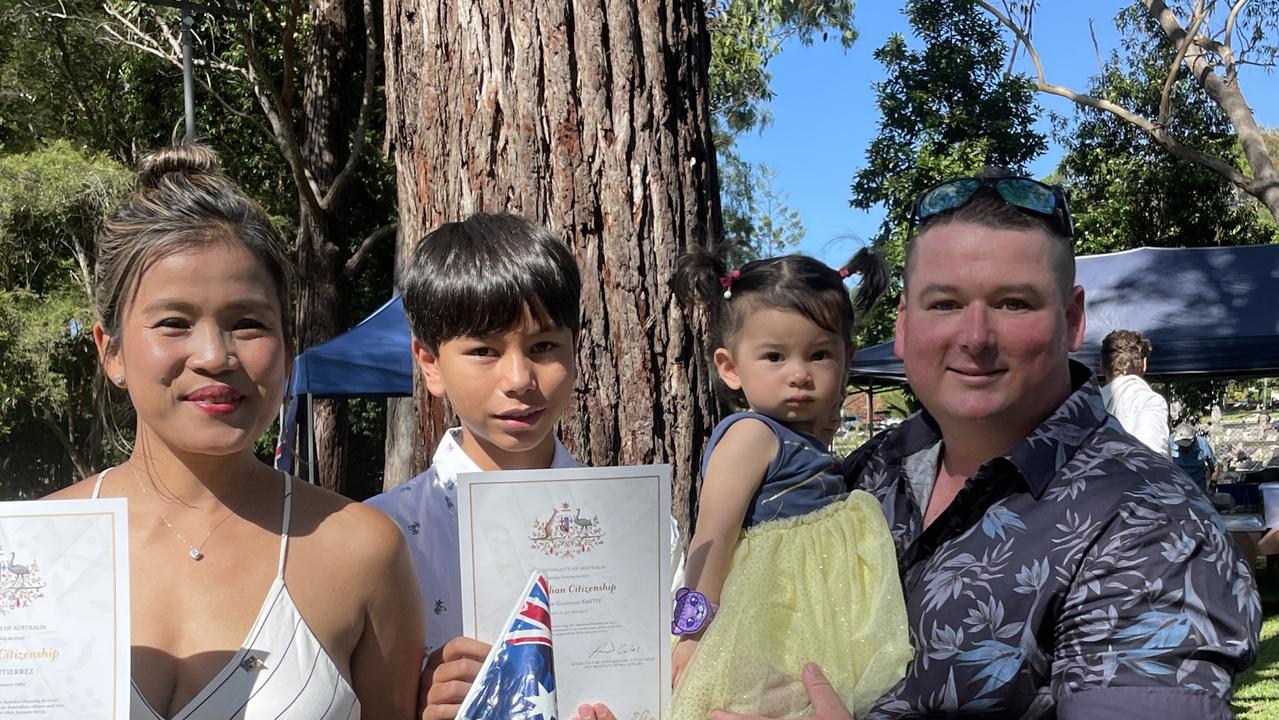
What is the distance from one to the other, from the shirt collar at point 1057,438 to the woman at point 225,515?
1.05 metres

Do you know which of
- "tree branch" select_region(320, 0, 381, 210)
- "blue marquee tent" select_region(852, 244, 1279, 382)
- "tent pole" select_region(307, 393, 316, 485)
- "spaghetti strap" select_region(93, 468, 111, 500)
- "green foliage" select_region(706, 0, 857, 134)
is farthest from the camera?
"green foliage" select_region(706, 0, 857, 134)

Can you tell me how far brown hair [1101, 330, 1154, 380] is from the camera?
7.90 metres

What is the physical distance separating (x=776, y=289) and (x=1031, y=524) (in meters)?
1.05

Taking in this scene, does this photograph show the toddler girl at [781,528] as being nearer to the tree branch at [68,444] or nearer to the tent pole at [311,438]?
the tent pole at [311,438]

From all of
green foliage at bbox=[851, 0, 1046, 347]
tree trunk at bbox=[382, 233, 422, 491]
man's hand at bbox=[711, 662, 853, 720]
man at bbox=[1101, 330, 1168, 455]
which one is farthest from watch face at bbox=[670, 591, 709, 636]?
green foliage at bbox=[851, 0, 1046, 347]

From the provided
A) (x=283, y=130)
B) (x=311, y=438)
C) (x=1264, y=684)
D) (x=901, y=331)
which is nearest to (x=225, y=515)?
(x=901, y=331)

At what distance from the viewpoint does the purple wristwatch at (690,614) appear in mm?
2039

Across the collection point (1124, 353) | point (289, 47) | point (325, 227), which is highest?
point (289, 47)

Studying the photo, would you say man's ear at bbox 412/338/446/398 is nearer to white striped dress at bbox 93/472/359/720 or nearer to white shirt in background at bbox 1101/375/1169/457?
white striped dress at bbox 93/472/359/720

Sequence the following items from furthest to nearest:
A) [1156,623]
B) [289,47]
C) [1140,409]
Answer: [289,47], [1140,409], [1156,623]

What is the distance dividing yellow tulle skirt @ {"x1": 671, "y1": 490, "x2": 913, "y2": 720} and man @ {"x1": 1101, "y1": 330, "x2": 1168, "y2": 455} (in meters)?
5.91

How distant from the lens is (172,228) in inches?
73.1

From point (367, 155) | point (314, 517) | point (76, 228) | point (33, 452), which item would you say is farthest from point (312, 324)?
point (33, 452)

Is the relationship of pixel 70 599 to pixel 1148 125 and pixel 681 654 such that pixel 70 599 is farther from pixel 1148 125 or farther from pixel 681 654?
pixel 1148 125
